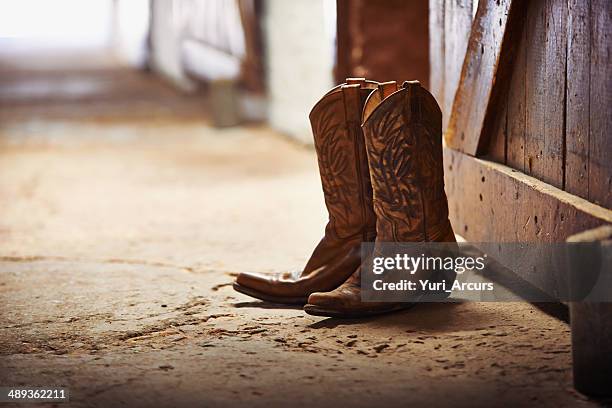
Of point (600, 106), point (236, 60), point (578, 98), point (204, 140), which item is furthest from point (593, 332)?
point (236, 60)

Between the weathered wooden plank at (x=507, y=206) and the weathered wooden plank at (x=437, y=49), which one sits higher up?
the weathered wooden plank at (x=437, y=49)

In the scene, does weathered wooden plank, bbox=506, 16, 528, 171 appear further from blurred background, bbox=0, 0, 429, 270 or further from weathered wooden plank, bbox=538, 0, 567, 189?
blurred background, bbox=0, 0, 429, 270

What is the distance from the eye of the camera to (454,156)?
3.53 metres

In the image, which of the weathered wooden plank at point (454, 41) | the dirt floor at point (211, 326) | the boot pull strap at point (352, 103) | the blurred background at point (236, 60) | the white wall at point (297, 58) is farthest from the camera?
the white wall at point (297, 58)

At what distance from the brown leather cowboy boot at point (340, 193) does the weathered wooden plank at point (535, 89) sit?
0.47 m

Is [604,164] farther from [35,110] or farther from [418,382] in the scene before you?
[35,110]

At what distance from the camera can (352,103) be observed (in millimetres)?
2764

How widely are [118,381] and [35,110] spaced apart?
813 cm

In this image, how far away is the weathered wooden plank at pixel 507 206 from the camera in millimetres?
2480

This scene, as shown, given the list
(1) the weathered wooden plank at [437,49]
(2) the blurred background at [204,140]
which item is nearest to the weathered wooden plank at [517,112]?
(1) the weathered wooden plank at [437,49]

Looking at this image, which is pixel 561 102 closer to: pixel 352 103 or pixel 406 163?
pixel 406 163

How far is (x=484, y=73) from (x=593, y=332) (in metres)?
1.35

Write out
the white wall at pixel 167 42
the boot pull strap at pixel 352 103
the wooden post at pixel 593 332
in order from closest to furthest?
the wooden post at pixel 593 332 < the boot pull strap at pixel 352 103 < the white wall at pixel 167 42

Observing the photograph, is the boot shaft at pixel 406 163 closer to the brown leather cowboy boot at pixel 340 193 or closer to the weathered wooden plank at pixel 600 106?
the brown leather cowboy boot at pixel 340 193
